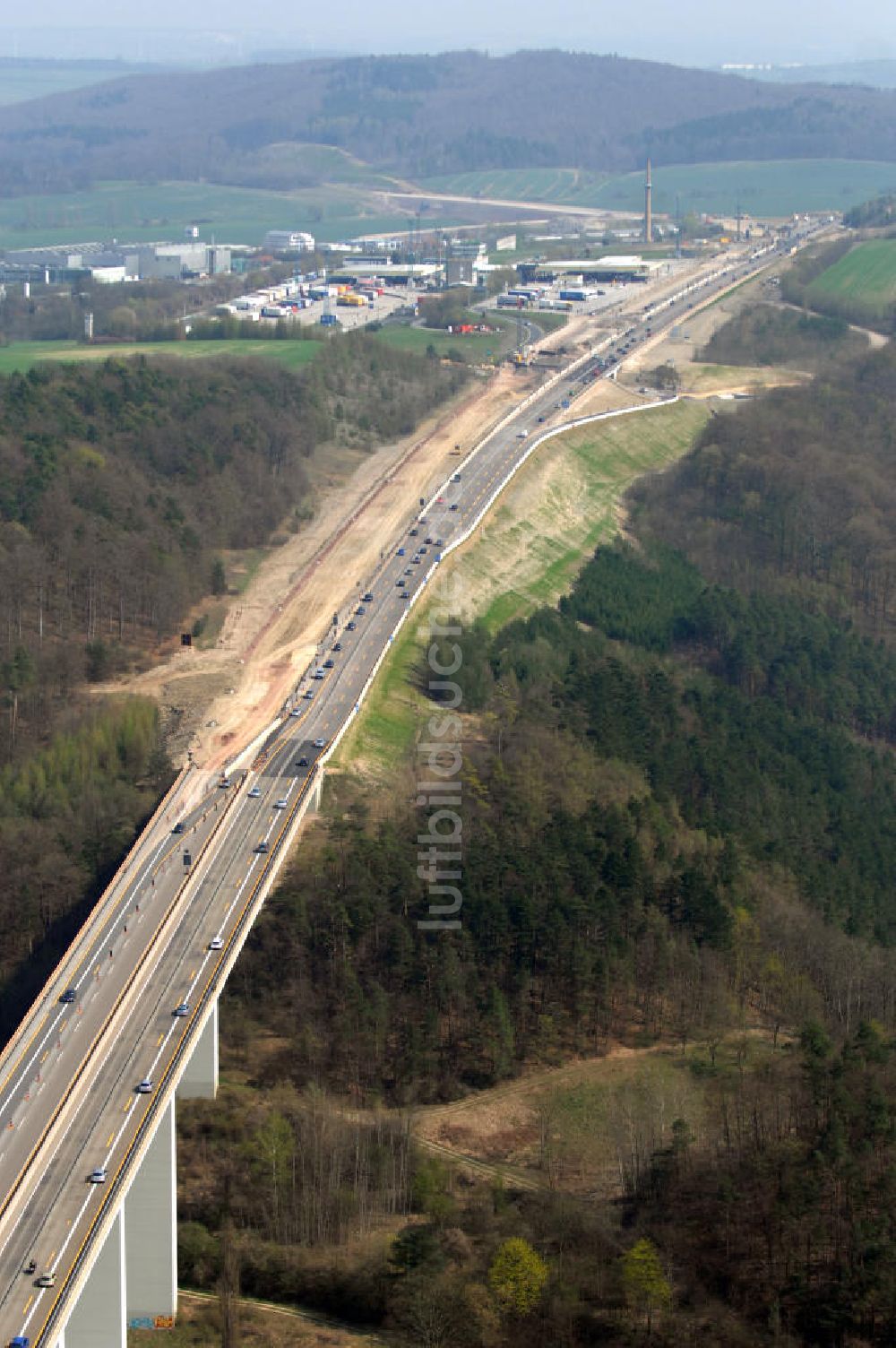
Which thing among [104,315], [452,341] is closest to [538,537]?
[452,341]

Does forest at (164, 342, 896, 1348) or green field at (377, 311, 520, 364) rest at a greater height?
green field at (377, 311, 520, 364)

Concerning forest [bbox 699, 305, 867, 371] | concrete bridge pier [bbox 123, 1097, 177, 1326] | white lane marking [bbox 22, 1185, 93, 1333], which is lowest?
concrete bridge pier [bbox 123, 1097, 177, 1326]

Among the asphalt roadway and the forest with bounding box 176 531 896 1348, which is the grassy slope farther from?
the forest with bounding box 176 531 896 1348

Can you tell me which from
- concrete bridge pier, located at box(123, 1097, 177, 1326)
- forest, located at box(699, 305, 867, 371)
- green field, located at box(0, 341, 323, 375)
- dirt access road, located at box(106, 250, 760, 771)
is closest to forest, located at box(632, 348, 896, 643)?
dirt access road, located at box(106, 250, 760, 771)

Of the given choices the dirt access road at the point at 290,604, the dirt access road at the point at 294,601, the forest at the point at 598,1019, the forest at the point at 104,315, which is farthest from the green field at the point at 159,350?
the forest at the point at 598,1019

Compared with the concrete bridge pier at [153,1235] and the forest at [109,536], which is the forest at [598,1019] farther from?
the forest at [109,536]
